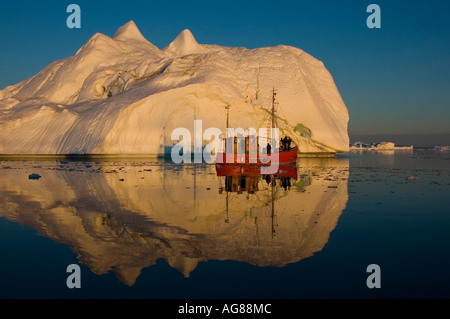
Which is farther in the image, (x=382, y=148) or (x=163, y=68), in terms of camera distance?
(x=382, y=148)

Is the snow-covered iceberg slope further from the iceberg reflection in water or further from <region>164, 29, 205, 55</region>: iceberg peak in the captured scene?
the iceberg reflection in water

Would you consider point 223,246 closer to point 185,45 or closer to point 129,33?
point 185,45

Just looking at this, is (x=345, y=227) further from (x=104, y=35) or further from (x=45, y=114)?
(x=104, y=35)

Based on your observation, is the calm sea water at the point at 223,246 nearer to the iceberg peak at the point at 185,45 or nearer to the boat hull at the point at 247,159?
the boat hull at the point at 247,159

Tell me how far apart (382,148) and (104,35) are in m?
117

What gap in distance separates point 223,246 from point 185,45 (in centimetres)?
6736

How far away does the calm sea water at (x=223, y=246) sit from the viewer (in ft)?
19.3

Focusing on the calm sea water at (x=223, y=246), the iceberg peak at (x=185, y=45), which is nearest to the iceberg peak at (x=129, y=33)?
the iceberg peak at (x=185, y=45)

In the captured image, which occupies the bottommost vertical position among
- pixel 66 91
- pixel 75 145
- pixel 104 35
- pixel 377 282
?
pixel 377 282

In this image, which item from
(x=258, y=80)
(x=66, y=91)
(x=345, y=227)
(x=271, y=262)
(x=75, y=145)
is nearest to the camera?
(x=271, y=262)

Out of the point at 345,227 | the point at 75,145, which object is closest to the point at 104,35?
the point at 75,145

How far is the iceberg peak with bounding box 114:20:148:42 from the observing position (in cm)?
7716

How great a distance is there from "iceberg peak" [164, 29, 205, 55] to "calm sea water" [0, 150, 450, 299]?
194 ft
